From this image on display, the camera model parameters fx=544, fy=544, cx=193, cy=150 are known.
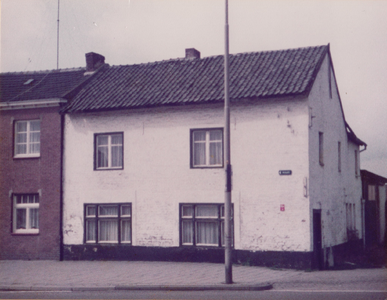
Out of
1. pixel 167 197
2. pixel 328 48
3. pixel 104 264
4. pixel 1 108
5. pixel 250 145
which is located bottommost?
pixel 104 264

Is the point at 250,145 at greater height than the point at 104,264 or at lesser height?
greater

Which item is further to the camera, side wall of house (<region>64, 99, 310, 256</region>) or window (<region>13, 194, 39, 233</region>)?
window (<region>13, 194, 39, 233</region>)

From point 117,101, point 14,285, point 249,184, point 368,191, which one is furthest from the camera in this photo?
point 368,191

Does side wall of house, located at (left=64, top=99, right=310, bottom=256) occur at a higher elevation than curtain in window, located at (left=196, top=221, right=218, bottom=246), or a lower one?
higher

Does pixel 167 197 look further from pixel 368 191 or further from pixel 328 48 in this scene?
pixel 368 191

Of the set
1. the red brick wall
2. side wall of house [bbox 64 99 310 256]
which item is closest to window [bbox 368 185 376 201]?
side wall of house [bbox 64 99 310 256]

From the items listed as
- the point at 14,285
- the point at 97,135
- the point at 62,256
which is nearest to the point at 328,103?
the point at 97,135

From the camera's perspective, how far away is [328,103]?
22750 mm

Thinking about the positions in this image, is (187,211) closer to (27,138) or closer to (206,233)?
(206,233)

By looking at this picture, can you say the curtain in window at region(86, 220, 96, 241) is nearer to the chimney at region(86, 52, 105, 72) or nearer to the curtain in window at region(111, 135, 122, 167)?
the curtain in window at region(111, 135, 122, 167)

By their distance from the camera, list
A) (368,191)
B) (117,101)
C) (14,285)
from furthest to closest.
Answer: (368,191), (117,101), (14,285)

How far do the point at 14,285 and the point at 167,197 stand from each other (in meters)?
7.53

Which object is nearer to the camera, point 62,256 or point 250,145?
point 250,145

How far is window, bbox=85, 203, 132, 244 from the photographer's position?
2141 centimetres
